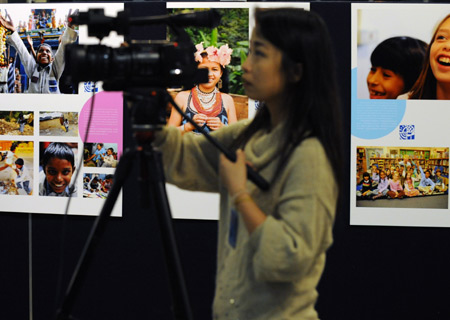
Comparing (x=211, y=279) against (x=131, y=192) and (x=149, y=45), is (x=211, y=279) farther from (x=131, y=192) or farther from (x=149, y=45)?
(x=149, y=45)

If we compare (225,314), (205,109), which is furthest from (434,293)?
(225,314)

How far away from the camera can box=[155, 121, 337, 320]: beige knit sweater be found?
110cm

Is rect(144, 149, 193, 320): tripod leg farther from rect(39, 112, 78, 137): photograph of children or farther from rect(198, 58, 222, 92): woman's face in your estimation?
rect(39, 112, 78, 137): photograph of children

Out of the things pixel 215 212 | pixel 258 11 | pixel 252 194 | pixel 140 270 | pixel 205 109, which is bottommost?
pixel 140 270

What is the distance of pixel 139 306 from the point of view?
2305mm

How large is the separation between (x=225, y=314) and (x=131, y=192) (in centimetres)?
112

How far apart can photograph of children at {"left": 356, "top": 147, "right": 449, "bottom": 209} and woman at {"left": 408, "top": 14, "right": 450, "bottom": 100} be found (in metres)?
0.21

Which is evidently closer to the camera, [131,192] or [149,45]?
[149,45]

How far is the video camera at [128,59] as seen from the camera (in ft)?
3.99

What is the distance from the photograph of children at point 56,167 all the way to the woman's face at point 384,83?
1191 millimetres

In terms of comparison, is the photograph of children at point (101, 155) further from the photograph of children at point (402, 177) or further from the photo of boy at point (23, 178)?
the photograph of children at point (402, 177)

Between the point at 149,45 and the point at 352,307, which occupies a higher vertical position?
the point at 149,45

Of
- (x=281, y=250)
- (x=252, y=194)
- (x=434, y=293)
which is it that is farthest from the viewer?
(x=434, y=293)

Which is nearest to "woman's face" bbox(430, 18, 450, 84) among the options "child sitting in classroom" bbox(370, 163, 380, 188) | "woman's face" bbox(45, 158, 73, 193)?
"child sitting in classroom" bbox(370, 163, 380, 188)
